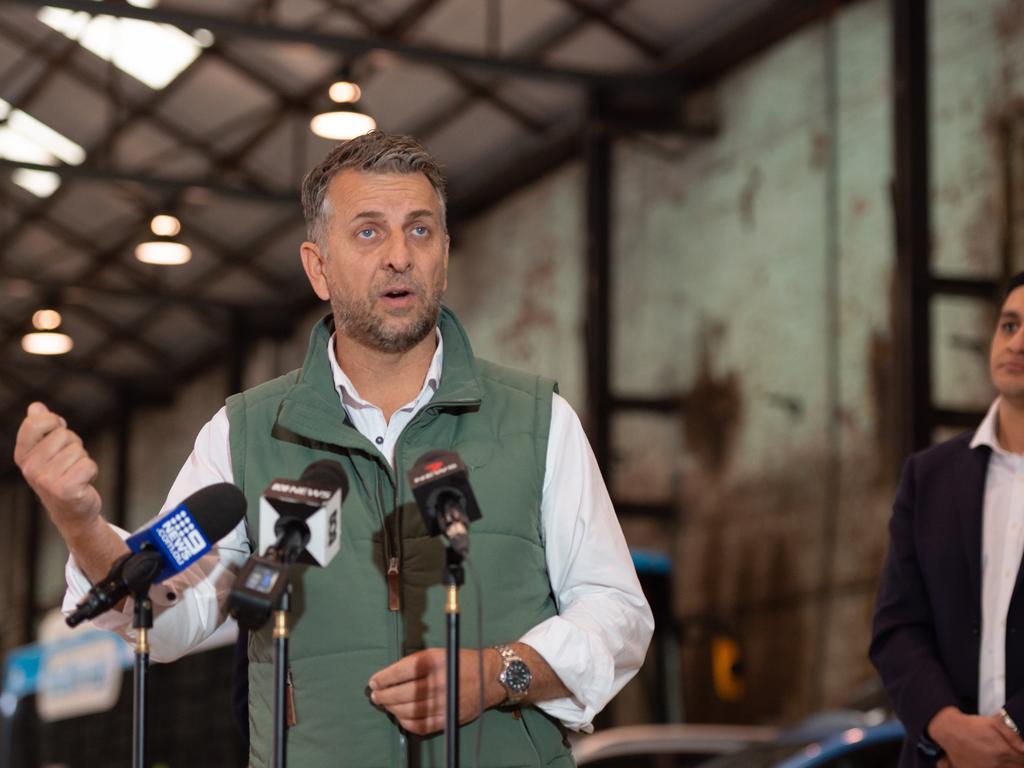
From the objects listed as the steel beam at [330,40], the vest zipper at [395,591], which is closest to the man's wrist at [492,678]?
the vest zipper at [395,591]

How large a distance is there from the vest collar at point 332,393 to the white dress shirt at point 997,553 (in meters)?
1.49

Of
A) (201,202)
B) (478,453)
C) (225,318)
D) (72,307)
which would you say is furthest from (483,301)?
(478,453)

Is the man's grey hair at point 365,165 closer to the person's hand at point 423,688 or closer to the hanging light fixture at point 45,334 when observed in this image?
the person's hand at point 423,688

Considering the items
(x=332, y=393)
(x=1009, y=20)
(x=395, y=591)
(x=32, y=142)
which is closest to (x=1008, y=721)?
(x=395, y=591)

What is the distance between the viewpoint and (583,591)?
9.32 ft

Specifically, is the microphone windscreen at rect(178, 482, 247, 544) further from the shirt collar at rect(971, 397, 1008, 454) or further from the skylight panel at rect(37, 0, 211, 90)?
the skylight panel at rect(37, 0, 211, 90)

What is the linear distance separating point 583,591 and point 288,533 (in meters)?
0.62

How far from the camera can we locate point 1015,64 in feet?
33.5

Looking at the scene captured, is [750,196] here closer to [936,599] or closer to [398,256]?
[936,599]

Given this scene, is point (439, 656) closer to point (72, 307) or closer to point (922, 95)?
point (922, 95)

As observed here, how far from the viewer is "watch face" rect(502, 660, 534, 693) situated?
263 centimetres

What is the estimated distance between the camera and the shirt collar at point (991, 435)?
12.8ft

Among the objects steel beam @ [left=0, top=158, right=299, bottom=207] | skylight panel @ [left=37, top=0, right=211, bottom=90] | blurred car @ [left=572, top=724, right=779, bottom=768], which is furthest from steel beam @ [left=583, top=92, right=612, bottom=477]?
blurred car @ [left=572, top=724, right=779, bottom=768]

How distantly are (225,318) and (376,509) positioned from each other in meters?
17.5
